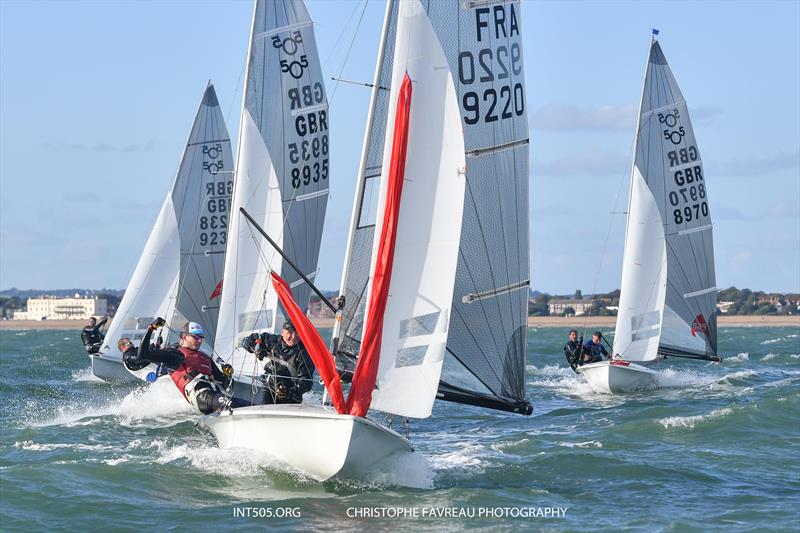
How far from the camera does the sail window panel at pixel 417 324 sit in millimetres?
12844

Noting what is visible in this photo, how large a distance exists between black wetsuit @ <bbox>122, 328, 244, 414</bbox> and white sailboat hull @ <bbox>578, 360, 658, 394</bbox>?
12823 millimetres

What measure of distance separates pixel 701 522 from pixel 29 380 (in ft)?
70.8

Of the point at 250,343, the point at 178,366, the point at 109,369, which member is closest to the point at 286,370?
the point at 250,343

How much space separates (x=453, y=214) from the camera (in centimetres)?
1280

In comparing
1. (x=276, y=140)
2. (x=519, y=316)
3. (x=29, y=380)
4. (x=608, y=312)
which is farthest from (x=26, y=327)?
(x=519, y=316)

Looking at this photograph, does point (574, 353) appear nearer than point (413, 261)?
No

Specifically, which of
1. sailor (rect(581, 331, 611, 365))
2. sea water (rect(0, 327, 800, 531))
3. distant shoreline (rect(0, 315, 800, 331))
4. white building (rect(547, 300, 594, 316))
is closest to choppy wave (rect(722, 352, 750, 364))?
sailor (rect(581, 331, 611, 365))

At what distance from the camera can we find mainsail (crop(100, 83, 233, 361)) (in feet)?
91.6

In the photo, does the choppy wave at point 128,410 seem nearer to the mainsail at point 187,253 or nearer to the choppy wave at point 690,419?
the mainsail at point 187,253

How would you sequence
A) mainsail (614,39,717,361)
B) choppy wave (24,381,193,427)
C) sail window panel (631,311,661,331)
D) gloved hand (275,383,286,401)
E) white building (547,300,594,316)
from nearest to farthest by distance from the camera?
gloved hand (275,383,286,401) < choppy wave (24,381,193,427) < sail window panel (631,311,661,331) < mainsail (614,39,717,361) < white building (547,300,594,316)

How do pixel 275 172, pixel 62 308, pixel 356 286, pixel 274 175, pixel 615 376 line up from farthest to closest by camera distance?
pixel 62 308
pixel 615 376
pixel 275 172
pixel 274 175
pixel 356 286

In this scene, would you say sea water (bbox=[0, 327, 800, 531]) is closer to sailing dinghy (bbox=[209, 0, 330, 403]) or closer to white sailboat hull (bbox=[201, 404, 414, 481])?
white sailboat hull (bbox=[201, 404, 414, 481])

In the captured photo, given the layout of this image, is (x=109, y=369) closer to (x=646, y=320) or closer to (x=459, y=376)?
(x=646, y=320)

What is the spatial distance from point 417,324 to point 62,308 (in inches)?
6154
